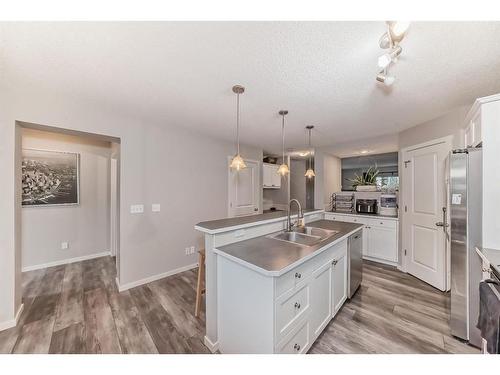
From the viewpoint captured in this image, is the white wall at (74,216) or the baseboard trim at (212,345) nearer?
the baseboard trim at (212,345)

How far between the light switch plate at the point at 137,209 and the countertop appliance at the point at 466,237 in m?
3.62

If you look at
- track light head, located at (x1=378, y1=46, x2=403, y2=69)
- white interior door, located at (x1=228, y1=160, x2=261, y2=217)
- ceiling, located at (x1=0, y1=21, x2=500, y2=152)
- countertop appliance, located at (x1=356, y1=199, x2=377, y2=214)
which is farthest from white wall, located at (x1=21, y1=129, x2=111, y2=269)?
countertop appliance, located at (x1=356, y1=199, x2=377, y2=214)

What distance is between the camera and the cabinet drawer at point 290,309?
1.18 meters

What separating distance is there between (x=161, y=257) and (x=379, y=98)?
11.9ft

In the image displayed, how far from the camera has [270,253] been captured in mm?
1458

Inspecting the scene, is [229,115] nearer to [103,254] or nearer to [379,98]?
[379,98]

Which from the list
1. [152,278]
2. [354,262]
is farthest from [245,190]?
[354,262]

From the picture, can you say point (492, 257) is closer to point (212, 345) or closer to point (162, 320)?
point (212, 345)

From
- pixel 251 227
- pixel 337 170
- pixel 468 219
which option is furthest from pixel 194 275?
pixel 337 170

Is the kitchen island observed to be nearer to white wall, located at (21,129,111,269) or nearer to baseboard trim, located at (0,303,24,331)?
baseboard trim, located at (0,303,24,331)

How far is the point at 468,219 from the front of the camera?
1.61 meters

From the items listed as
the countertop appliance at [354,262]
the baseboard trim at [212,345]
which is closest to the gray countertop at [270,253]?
the countertop appliance at [354,262]

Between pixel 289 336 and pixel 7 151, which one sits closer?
pixel 289 336

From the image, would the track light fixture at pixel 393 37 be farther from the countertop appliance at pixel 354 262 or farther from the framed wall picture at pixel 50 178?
the framed wall picture at pixel 50 178
